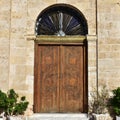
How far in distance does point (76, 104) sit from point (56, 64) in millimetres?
1491

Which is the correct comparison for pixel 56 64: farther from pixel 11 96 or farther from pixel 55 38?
pixel 11 96

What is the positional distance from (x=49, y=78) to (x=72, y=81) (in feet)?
2.54

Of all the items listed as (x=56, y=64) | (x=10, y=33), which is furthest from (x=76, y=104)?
(x=10, y=33)

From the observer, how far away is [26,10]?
1305 cm

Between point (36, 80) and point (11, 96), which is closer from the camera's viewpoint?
point (11, 96)

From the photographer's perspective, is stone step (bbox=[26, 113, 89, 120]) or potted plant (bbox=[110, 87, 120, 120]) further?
stone step (bbox=[26, 113, 89, 120])

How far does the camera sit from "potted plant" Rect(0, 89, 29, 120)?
1215cm

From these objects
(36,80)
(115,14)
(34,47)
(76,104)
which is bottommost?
(76,104)

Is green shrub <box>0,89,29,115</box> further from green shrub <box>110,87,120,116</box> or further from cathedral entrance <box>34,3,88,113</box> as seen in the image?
green shrub <box>110,87,120,116</box>

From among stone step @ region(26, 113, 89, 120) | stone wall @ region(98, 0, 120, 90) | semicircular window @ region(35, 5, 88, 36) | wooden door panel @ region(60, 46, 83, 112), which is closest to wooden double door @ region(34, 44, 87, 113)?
wooden door panel @ region(60, 46, 83, 112)

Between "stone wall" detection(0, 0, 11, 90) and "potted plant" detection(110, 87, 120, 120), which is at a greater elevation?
A: "stone wall" detection(0, 0, 11, 90)

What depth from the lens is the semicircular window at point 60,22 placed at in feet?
44.2

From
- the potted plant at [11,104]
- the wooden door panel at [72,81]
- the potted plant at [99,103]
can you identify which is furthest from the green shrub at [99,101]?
the potted plant at [11,104]

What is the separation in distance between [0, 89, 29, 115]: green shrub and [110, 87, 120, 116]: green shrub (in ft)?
8.85
